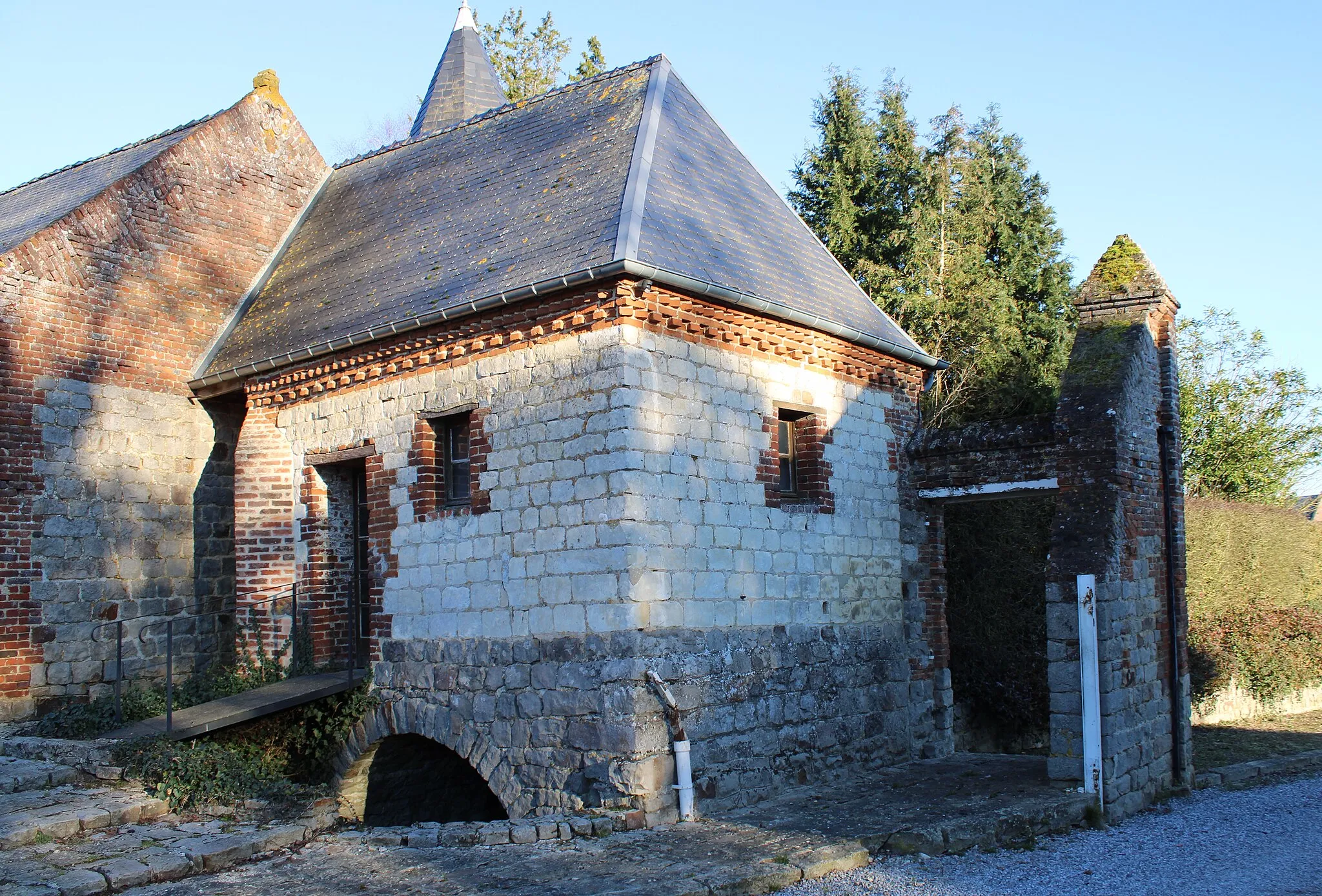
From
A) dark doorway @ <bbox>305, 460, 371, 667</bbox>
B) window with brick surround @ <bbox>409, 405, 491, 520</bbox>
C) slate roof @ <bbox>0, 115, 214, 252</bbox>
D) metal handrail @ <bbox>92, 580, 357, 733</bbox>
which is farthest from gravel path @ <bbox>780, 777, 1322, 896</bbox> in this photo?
slate roof @ <bbox>0, 115, 214, 252</bbox>

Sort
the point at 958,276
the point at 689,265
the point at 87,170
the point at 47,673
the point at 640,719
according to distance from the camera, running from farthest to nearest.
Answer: the point at 958,276 < the point at 87,170 < the point at 47,673 < the point at 689,265 < the point at 640,719

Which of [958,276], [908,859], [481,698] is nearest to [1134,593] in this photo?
[908,859]

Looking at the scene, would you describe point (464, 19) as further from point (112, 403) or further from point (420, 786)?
point (420, 786)

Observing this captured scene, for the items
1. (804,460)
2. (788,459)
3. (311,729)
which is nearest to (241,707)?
(311,729)

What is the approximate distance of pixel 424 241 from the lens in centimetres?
1116

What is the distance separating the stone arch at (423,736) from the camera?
9.10 metres

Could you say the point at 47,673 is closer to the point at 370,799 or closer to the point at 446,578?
the point at 370,799

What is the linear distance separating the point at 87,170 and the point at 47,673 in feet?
22.6

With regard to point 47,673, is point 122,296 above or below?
above

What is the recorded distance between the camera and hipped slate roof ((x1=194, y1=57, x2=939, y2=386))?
943cm

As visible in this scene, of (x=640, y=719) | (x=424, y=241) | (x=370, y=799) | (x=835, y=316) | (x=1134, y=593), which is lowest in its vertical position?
(x=370, y=799)

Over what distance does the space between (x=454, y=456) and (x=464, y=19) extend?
12.6 meters

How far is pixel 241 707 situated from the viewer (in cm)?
986

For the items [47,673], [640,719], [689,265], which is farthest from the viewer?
[47,673]
